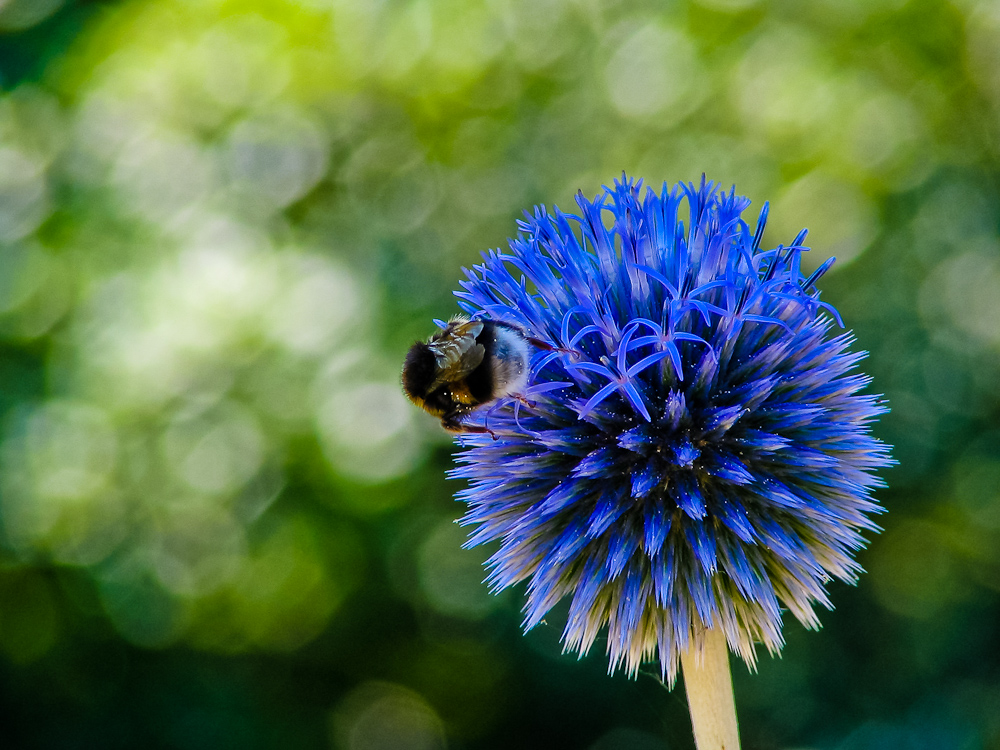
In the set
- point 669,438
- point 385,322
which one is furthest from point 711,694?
point 385,322

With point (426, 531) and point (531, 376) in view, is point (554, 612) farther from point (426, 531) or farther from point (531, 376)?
point (531, 376)

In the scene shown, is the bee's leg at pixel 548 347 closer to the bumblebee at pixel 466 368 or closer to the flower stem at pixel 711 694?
the bumblebee at pixel 466 368

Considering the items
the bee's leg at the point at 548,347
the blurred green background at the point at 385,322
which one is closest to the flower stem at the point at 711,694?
the bee's leg at the point at 548,347

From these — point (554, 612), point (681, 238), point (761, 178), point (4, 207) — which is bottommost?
point (554, 612)

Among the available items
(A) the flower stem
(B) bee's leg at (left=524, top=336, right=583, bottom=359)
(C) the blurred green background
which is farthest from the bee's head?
(C) the blurred green background

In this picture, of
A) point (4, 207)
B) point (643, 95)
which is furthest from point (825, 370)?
point (4, 207)

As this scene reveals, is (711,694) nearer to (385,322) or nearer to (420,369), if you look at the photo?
(420,369)

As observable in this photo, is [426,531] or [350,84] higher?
[350,84]
